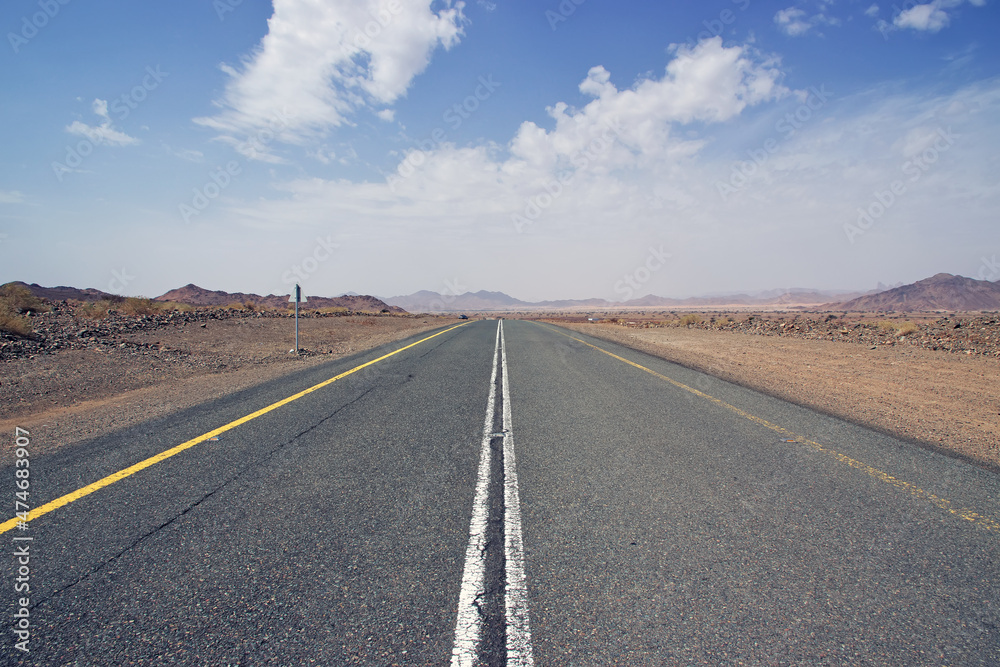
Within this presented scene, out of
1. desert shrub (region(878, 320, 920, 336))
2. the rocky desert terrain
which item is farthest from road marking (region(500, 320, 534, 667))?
desert shrub (region(878, 320, 920, 336))

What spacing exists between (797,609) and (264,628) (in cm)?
263

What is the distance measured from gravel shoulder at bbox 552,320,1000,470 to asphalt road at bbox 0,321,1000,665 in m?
1.22

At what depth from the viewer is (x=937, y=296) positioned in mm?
119188

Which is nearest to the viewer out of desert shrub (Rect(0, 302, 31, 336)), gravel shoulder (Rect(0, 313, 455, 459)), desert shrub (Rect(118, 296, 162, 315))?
gravel shoulder (Rect(0, 313, 455, 459))

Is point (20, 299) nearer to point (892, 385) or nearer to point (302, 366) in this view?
point (302, 366)

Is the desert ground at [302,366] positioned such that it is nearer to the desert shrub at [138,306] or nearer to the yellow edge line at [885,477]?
the yellow edge line at [885,477]

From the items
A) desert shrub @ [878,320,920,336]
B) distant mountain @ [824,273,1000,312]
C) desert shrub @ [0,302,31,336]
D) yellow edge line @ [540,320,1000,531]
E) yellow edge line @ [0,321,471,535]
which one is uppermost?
distant mountain @ [824,273,1000,312]

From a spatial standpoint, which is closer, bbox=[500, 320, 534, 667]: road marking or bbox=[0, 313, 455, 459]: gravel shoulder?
bbox=[500, 320, 534, 667]: road marking

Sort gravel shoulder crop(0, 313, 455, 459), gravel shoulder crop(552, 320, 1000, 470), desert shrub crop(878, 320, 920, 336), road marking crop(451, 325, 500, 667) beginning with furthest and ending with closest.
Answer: desert shrub crop(878, 320, 920, 336) < gravel shoulder crop(0, 313, 455, 459) < gravel shoulder crop(552, 320, 1000, 470) < road marking crop(451, 325, 500, 667)

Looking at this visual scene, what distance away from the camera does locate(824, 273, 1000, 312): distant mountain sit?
4409 inches

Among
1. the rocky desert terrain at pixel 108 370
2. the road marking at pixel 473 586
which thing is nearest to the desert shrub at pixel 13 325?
the rocky desert terrain at pixel 108 370

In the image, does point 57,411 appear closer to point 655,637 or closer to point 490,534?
point 490,534

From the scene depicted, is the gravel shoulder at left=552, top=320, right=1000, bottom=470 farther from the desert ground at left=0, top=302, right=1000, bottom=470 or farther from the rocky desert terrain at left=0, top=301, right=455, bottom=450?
the rocky desert terrain at left=0, top=301, right=455, bottom=450

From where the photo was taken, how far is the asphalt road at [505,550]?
217 cm
